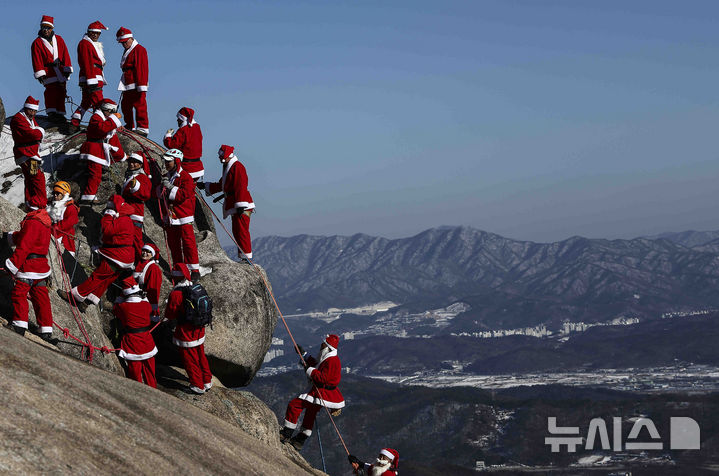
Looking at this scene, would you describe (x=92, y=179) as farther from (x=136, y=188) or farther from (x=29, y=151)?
(x=136, y=188)

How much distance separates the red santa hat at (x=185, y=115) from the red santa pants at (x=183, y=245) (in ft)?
19.0

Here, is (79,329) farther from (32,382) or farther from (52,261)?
(32,382)

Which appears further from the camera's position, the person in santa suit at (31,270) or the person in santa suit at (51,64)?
the person in santa suit at (51,64)

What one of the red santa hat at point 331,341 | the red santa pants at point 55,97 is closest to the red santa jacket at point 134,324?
the red santa hat at point 331,341

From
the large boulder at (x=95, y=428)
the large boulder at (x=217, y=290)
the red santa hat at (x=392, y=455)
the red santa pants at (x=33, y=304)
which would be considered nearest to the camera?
the large boulder at (x=95, y=428)

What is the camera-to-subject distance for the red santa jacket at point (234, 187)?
2862cm

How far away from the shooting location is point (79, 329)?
21.9m

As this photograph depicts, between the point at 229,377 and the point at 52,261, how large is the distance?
28.9 ft

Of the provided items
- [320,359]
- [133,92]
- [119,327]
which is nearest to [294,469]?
[320,359]

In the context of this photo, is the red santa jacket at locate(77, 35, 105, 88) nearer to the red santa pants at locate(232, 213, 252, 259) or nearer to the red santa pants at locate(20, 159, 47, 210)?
the red santa pants at locate(20, 159, 47, 210)

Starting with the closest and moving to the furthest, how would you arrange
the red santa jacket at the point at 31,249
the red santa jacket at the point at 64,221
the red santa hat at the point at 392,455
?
the red santa jacket at the point at 31,249, the red santa hat at the point at 392,455, the red santa jacket at the point at 64,221

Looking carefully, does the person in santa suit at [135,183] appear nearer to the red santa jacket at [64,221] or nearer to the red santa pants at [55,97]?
the red santa jacket at [64,221]

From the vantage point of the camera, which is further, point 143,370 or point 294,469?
point 143,370

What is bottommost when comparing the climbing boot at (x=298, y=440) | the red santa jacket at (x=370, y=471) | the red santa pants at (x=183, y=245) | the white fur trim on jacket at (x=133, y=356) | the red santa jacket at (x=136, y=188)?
the climbing boot at (x=298, y=440)
